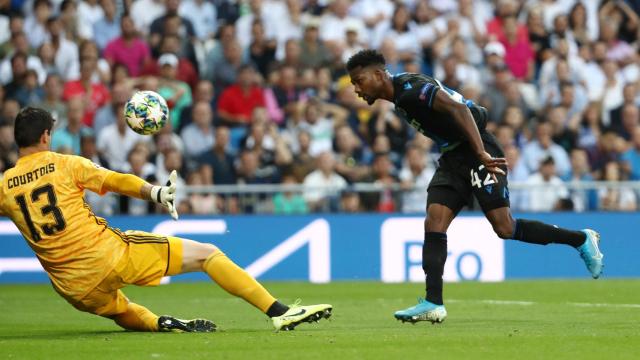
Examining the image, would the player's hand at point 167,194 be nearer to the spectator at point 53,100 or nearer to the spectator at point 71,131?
the spectator at point 71,131

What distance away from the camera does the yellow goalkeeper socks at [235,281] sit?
31.6 ft

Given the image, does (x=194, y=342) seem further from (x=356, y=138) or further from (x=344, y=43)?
(x=344, y=43)

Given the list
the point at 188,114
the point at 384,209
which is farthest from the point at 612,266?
the point at 188,114

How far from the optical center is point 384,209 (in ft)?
61.3

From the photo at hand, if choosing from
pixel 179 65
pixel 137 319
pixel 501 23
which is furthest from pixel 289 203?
pixel 137 319

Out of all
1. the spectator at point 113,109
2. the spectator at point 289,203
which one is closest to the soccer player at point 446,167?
the spectator at point 289,203

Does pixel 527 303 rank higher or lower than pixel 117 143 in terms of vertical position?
lower

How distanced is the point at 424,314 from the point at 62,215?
3050 mm

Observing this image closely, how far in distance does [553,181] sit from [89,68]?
24.5 feet

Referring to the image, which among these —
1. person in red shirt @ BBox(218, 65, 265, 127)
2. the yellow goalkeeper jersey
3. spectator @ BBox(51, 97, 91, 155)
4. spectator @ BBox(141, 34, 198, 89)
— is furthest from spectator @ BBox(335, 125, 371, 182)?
the yellow goalkeeper jersey

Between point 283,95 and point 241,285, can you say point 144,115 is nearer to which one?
point 241,285

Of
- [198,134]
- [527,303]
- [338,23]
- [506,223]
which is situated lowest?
[527,303]

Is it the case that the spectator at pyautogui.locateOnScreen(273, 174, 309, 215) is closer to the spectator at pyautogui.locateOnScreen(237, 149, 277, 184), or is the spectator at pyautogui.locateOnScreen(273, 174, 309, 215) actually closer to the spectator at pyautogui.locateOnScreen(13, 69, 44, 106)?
the spectator at pyautogui.locateOnScreen(237, 149, 277, 184)

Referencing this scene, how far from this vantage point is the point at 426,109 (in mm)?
10594
